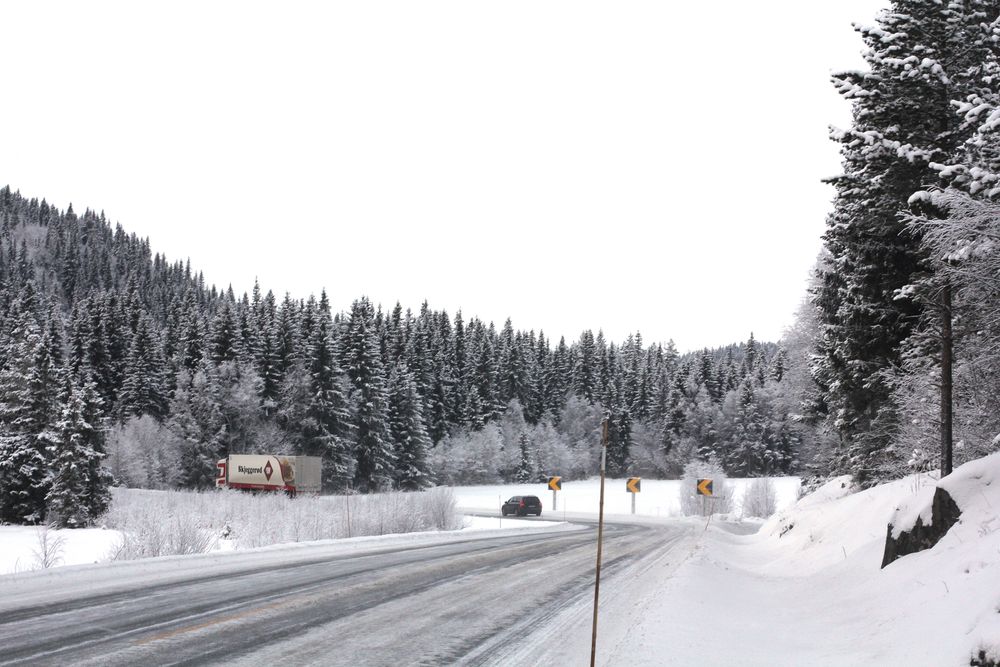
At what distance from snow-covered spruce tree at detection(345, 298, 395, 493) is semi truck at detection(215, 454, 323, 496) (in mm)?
17081

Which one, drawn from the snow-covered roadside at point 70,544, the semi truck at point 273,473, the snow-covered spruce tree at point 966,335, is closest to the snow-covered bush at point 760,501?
the snow-covered roadside at point 70,544

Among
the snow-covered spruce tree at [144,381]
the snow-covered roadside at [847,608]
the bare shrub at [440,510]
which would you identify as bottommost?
the bare shrub at [440,510]

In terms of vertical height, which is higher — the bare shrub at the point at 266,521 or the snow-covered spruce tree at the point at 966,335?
the snow-covered spruce tree at the point at 966,335

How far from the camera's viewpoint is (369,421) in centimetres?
6944

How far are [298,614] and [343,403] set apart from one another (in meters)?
59.0

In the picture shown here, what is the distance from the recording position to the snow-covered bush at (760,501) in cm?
5353

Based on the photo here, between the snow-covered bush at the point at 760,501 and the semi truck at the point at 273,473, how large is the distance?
102ft

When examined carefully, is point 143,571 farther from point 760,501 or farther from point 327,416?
point 327,416

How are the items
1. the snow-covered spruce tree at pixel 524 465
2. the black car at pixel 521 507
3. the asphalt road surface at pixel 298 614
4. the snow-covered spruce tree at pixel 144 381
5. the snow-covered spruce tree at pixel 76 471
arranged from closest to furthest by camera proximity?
the asphalt road surface at pixel 298 614 → the snow-covered spruce tree at pixel 76 471 → the black car at pixel 521 507 → the snow-covered spruce tree at pixel 144 381 → the snow-covered spruce tree at pixel 524 465

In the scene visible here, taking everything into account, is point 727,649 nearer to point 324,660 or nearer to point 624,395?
point 324,660

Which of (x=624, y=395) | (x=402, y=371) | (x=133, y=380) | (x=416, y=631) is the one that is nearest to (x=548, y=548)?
(x=416, y=631)

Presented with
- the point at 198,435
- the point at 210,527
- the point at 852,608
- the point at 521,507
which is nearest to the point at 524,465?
the point at 198,435

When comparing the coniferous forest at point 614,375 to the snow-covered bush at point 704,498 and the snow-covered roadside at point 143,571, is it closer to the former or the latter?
the snow-covered bush at point 704,498

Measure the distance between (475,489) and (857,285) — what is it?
67.9 meters
